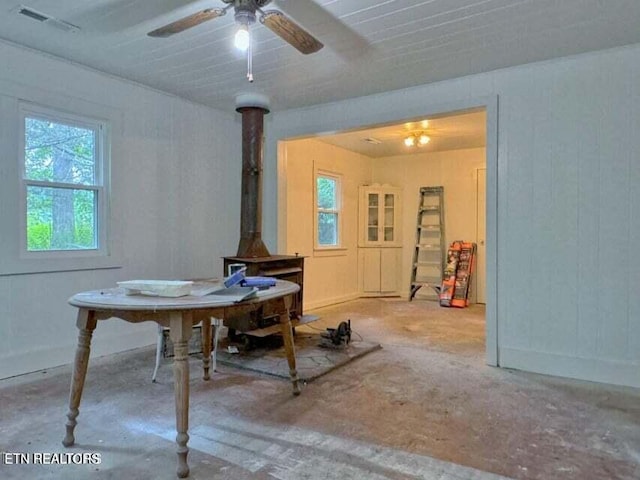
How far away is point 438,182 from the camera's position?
712 cm

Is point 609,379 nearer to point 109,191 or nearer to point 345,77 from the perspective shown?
point 345,77

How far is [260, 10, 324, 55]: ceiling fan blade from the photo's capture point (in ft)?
6.89

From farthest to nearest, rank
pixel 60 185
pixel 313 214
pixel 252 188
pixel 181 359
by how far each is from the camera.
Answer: pixel 313 214, pixel 252 188, pixel 60 185, pixel 181 359

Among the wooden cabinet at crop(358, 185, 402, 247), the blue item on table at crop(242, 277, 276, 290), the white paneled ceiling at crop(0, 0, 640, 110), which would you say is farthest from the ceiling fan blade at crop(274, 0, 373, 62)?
the wooden cabinet at crop(358, 185, 402, 247)

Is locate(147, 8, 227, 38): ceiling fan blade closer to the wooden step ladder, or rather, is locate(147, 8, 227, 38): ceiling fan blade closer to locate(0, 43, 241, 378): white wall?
locate(0, 43, 241, 378): white wall

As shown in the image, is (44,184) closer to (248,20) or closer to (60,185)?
(60,185)

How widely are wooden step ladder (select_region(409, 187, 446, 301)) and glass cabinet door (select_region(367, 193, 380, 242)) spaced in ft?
2.25

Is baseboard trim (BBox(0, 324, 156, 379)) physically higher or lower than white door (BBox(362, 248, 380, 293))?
lower

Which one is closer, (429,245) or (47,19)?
(47,19)

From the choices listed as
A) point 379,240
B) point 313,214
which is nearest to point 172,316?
point 313,214

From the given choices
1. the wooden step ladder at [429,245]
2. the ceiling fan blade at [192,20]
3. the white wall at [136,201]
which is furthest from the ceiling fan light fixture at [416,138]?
the ceiling fan blade at [192,20]

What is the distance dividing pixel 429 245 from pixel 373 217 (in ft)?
3.39

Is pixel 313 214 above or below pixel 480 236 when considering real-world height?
above

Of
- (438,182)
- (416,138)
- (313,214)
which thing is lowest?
(313,214)
